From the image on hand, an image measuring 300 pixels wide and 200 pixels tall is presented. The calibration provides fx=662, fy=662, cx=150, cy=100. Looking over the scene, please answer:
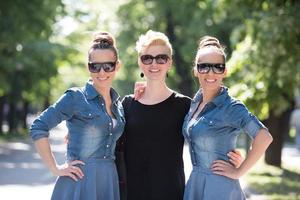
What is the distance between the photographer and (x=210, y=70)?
4.46m

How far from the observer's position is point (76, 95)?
452 centimetres

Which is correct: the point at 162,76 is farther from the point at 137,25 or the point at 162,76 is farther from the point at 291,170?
the point at 137,25

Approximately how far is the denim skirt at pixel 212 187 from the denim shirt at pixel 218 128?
6cm

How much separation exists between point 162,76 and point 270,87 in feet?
23.9

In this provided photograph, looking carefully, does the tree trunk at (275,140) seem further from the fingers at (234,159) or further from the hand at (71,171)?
the hand at (71,171)

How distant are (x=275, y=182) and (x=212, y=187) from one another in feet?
36.4

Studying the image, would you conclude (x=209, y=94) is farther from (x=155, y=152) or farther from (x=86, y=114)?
(x=86, y=114)

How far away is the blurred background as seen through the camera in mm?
10461

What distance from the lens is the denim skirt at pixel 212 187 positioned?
436cm

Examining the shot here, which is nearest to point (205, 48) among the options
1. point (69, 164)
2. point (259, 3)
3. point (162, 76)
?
point (162, 76)

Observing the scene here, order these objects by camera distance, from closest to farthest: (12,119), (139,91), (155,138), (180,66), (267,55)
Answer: (155,138) < (139,91) < (267,55) < (180,66) < (12,119)

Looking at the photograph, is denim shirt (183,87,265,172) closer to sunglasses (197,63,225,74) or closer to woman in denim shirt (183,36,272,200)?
woman in denim shirt (183,36,272,200)

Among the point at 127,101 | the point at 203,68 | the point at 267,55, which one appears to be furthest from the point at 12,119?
the point at 203,68

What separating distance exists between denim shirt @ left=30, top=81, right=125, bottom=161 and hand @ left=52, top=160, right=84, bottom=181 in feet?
0.19
